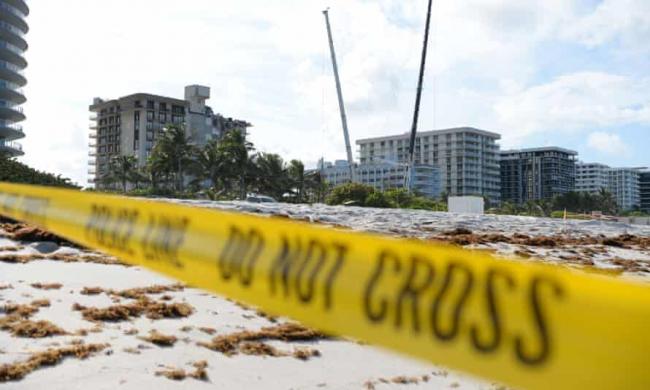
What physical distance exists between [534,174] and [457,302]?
18005cm

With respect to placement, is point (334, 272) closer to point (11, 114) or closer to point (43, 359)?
point (43, 359)

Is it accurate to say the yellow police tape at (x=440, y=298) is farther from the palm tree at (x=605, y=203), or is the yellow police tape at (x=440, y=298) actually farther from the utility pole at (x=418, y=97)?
the palm tree at (x=605, y=203)

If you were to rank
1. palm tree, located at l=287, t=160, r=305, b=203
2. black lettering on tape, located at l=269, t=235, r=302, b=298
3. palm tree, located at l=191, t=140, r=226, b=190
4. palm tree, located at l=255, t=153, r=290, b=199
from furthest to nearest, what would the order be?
palm tree, located at l=287, t=160, r=305, b=203, palm tree, located at l=255, t=153, r=290, b=199, palm tree, located at l=191, t=140, r=226, b=190, black lettering on tape, located at l=269, t=235, r=302, b=298

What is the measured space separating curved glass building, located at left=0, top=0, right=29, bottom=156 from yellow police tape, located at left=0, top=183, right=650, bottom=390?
88722 millimetres

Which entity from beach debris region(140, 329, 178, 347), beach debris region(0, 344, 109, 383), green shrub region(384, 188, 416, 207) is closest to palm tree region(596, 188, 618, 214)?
green shrub region(384, 188, 416, 207)

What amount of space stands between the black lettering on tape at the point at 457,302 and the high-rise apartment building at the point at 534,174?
6836 inches

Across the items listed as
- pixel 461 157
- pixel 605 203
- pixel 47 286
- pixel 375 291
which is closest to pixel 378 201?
pixel 47 286

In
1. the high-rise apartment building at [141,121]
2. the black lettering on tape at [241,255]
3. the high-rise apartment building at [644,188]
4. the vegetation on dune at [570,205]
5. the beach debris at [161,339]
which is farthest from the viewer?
the high-rise apartment building at [644,188]

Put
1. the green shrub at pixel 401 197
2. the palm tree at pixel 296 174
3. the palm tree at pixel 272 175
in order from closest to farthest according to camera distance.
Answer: the green shrub at pixel 401 197 < the palm tree at pixel 272 175 < the palm tree at pixel 296 174

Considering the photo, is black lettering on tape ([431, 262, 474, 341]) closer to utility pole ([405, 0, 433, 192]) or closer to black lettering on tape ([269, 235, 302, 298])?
black lettering on tape ([269, 235, 302, 298])

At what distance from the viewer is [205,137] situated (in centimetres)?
13788

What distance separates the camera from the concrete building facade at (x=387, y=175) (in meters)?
153

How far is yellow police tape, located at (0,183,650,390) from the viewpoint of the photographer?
3.79 ft

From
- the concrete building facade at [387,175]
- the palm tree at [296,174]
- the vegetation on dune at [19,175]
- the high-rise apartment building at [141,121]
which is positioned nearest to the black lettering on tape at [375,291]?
the vegetation on dune at [19,175]
